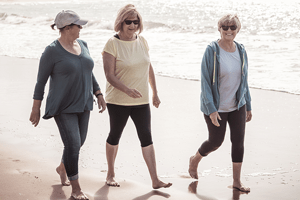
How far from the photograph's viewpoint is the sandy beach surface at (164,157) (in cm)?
356

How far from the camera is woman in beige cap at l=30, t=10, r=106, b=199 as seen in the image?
3.12 meters

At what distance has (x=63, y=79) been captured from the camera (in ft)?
10.3

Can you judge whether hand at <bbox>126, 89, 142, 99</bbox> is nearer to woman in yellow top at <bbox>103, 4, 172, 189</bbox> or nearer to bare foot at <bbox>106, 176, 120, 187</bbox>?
woman in yellow top at <bbox>103, 4, 172, 189</bbox>

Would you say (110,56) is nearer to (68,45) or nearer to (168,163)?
(68,45)

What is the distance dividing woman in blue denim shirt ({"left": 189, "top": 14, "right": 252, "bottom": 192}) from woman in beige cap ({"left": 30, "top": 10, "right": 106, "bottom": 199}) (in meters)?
1.05

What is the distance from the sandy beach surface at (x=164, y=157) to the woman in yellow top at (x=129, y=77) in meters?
0.34

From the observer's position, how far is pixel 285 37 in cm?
1850

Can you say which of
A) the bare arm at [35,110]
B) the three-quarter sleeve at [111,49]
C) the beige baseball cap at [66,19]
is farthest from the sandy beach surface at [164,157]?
the beige baseball cap at [66,19]

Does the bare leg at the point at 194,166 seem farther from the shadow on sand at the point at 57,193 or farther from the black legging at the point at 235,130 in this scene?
the shadow on sand at the point at 57,193

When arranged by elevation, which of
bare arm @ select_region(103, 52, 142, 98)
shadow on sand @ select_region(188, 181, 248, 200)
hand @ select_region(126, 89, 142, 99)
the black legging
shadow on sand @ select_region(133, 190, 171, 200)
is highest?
bare arm @ select_region(103, 52, 142, 98)

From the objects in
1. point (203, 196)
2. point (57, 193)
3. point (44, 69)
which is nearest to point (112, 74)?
point (44, 69)

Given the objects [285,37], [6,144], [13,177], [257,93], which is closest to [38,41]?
[285,37]

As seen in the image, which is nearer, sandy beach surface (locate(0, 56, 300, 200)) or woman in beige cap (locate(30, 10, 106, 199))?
woman in beige cap (locate(30, 10, 106, 199))

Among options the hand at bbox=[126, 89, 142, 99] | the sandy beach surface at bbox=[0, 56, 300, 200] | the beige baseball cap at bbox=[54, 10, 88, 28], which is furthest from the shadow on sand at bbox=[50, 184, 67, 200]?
the beige baseball cap at bbox=[54, 10, 88, 28]
